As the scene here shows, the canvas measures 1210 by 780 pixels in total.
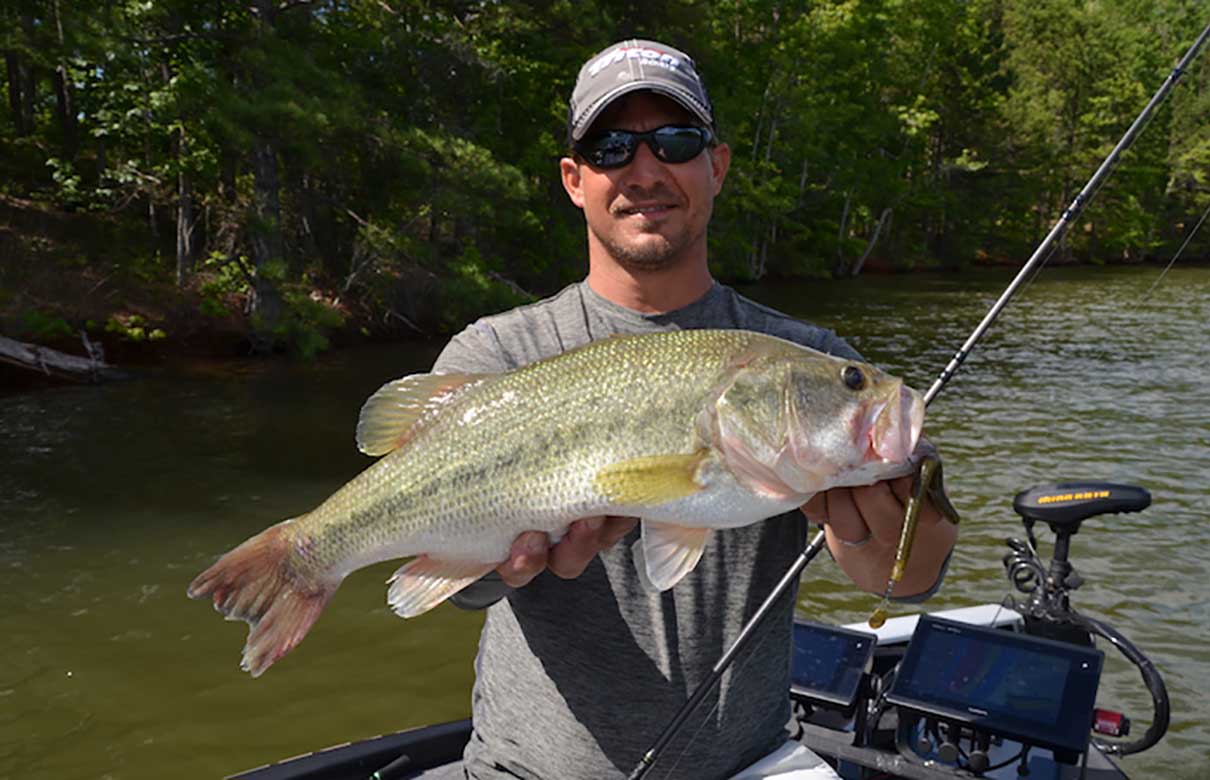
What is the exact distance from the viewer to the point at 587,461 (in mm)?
2100

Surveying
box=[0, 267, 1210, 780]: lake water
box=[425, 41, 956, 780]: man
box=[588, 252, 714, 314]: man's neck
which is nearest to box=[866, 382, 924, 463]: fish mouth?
box=[425, 41, 956, 780]: man

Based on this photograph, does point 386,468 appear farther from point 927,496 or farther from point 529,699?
point 927,496

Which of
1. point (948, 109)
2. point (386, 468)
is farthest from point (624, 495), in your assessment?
point (948, 109)

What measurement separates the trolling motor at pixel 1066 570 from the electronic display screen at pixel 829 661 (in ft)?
3.08

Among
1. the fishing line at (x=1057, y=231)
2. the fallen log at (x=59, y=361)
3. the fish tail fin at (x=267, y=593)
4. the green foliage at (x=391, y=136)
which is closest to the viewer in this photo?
the fish tail fin at (x=267, y=593)

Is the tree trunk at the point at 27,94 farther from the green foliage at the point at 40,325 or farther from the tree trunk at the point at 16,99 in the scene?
the green foliage at the point at 40,325

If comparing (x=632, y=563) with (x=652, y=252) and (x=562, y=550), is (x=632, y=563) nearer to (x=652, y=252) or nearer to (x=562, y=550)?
(x=562, y=550)

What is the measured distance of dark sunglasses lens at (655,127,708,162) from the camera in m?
2.55

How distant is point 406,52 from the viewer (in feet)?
60.4

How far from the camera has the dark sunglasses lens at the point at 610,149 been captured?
8.42 feet

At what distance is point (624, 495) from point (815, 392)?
529 millimetres

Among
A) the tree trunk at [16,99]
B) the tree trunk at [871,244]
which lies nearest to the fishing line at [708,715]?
the tree trunk at [16,99]

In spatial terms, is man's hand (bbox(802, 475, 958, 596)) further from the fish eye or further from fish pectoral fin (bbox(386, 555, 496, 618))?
fish pectoral fin (bbox(386, 555, 496, 618))

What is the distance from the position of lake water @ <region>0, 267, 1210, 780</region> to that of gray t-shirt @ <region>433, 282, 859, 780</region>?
3862 millimetres
